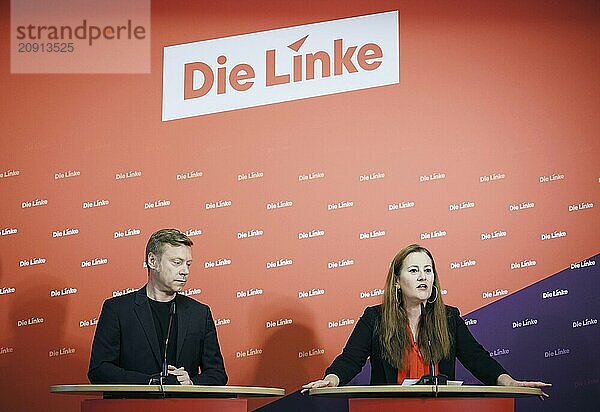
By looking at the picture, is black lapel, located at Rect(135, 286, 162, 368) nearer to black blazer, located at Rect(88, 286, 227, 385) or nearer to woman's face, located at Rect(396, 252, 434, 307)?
black blazer, located at Rect(88, 286, 227, 385)

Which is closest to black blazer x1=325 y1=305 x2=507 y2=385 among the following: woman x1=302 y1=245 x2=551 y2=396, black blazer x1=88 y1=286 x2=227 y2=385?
woman x1=302 y1=245 x2=551 y2=396

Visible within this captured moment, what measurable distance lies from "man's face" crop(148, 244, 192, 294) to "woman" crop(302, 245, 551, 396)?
0.80 metres

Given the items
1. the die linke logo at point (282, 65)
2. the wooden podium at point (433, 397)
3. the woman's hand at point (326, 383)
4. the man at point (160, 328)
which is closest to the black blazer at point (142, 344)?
the man at point (160, 328)

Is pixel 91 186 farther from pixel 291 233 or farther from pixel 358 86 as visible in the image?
pixel 358 86

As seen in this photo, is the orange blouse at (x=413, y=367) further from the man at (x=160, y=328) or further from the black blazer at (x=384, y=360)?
the man at (x=160, y=328)

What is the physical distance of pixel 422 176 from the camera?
5391 mm

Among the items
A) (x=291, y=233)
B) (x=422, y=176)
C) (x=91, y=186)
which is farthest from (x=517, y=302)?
(x=91, y=186)

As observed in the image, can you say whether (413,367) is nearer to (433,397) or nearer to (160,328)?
(433,397)

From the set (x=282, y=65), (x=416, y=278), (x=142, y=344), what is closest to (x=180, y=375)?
(x=142, y=344)

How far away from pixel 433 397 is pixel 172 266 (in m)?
1.43

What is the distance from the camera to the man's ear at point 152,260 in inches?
176

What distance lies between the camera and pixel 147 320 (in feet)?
14.5

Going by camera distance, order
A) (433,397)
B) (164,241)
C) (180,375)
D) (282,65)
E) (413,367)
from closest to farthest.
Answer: (433,397) < (180,375) < (413,367) < (164,241) < (282,65)

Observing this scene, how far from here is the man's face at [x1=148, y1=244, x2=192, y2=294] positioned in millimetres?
4422
